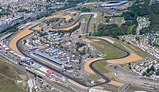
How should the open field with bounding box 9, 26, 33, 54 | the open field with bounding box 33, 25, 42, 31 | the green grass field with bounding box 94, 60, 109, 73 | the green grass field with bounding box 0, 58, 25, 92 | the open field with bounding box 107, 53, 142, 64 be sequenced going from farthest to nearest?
the open field with bounding box 33, 25, 42, 31 → the open field with bounding box 9, 26, 33, 54 → the open field with bounding box 107, 53, 142, 64 → the green grass field with bounding box 94, 60, 109, 73 → the green grass field with bounding box 0, 58, 25, 92

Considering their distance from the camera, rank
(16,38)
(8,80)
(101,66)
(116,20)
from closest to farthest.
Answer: (8,80) → (101,66) → (16,38) → (116,20)

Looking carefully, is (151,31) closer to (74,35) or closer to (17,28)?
(74,35)

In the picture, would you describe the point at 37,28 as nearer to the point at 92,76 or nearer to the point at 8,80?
the point at 8,80

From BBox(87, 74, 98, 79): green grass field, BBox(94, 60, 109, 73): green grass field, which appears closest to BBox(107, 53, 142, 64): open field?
BBox(94, 60, 109, 73): green grass field

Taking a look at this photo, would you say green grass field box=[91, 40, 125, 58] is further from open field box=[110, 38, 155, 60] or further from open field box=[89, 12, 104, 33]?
open field box=[89, 12, 104, 33]

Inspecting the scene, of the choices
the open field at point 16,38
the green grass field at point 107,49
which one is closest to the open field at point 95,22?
the green grass field at point 107,49

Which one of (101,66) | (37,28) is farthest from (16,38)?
(101,66)

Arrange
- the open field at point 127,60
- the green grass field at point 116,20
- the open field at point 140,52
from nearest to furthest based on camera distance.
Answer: the open field at point 127,60 → the open field at point 140,52 → the green grass field at point 116,20

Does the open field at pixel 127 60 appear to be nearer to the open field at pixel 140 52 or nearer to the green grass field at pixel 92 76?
the open field at pixel 140 52
